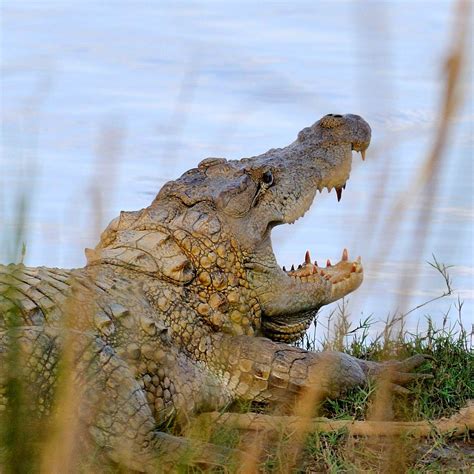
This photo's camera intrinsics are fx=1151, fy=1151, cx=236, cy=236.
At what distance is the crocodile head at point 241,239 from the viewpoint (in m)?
5.94

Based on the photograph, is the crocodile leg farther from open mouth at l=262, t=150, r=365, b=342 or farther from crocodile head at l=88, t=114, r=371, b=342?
open mouth at l=262, t=150, r=365, b=342

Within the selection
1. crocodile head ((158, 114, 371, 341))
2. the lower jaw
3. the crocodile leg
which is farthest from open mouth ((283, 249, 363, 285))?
the crocodile leg

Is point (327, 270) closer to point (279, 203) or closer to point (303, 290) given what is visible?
point (303, 290)

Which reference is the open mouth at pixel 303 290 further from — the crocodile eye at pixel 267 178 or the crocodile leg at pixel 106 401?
the crocodile leg at pixel 106 401

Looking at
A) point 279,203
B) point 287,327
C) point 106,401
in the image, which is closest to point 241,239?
point 279,203

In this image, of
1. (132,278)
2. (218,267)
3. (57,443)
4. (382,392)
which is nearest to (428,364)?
(218,267)

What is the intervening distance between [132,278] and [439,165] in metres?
3.76

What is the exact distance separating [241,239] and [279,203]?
17.7 inches

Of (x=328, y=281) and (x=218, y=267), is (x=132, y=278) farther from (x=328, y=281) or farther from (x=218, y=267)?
(x=328, y=281)

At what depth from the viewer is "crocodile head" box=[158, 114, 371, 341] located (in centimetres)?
620

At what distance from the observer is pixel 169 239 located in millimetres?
5969

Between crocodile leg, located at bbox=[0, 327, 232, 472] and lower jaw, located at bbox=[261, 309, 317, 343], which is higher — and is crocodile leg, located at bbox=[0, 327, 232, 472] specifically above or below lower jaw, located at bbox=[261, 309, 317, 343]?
below

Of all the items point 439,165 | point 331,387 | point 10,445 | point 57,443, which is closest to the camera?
point 439,165

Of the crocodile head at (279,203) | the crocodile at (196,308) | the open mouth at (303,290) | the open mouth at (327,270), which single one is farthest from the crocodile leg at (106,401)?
Answer: the open mouth at (327,270)
